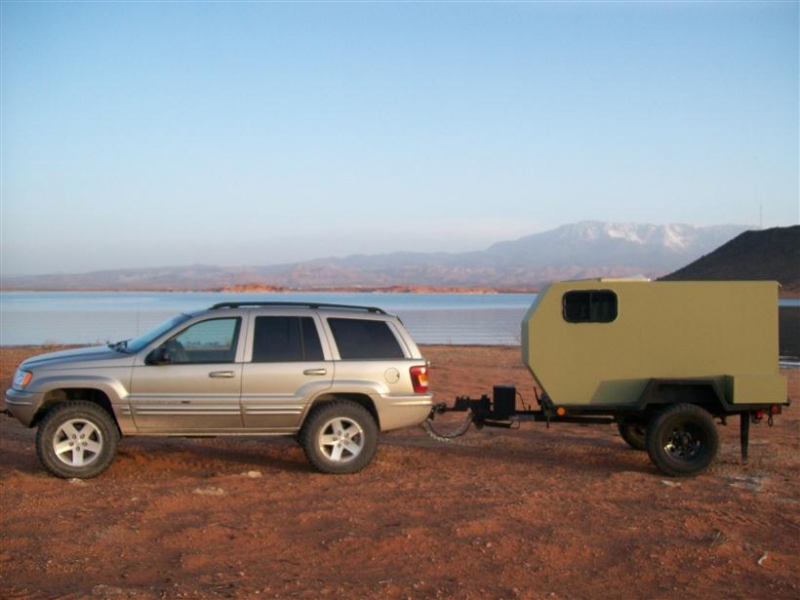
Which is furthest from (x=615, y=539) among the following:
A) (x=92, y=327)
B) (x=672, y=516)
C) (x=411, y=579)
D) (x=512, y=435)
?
(x=92, y=327)

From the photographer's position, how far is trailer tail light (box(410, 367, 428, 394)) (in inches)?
394

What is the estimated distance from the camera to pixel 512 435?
41.4 feet

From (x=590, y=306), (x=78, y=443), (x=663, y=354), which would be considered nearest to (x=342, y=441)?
(x=78, y=443)

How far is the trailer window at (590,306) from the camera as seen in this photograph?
9.98 m

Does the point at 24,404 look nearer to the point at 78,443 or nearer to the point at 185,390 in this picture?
the point at 78,443

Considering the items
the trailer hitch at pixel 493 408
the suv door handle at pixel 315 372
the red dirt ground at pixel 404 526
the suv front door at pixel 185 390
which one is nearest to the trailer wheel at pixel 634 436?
the red dirt ground at pixel 404 526

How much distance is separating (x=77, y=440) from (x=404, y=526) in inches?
154

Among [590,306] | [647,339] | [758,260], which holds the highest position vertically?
[758,260]

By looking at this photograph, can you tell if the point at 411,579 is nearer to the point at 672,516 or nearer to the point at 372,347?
the point at 672,516

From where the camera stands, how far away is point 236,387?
382 inches

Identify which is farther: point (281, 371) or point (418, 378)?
point (418, 378)

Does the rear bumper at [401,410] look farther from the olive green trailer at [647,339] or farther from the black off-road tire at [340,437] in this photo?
the olive green trailer at [647,339]

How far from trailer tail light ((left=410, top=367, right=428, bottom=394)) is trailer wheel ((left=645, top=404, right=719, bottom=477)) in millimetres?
2460

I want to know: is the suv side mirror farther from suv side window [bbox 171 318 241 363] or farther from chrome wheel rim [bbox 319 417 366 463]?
chrome wheel rim [bbox 319 417 366 463]
